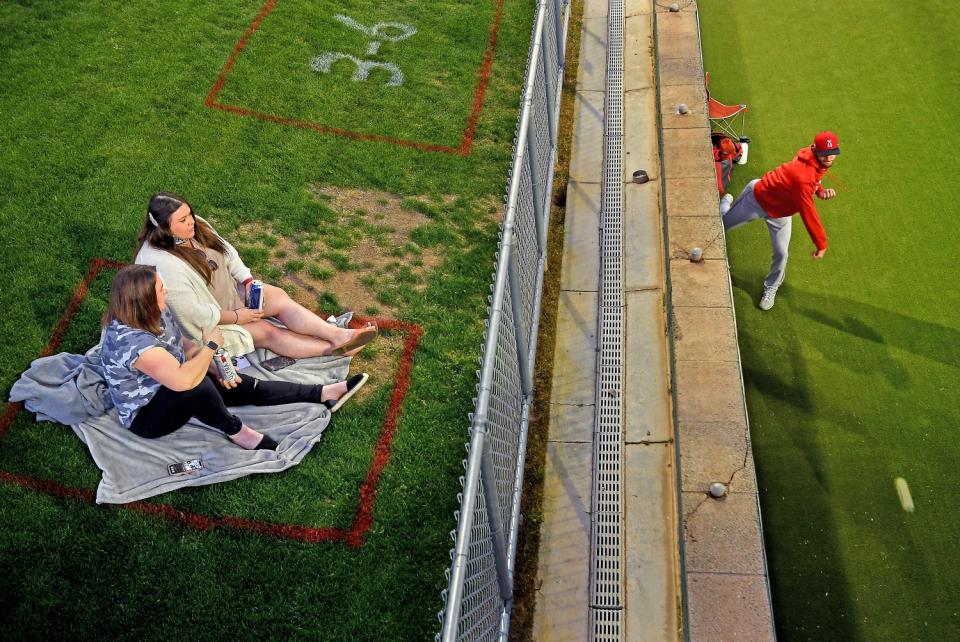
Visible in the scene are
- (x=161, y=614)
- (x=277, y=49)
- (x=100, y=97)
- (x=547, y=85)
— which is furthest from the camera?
(x=277, y=49)

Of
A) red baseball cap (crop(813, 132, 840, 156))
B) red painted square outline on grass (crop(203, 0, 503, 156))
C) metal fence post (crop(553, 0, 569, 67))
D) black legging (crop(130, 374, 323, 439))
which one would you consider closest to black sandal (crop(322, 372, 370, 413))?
black legging (crop(130, 374, 323, 439))

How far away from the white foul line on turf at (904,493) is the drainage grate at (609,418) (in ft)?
7.56

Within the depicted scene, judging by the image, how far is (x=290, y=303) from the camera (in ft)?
24.0

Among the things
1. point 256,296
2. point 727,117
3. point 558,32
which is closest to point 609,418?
point 256,296

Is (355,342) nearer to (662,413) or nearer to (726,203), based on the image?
(662,413)

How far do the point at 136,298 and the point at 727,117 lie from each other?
295 inches

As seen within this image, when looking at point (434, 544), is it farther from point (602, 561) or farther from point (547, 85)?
point (547, 85)

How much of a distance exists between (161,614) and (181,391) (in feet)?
5.07

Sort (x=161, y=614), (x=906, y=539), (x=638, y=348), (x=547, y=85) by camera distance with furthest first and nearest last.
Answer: (x=547, y=85)
(x=638, y=348)
(x=906, y=539)
(x=161, y=614)

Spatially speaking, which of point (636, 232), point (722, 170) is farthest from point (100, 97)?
point (722, 170)

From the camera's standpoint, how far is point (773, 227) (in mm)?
8492

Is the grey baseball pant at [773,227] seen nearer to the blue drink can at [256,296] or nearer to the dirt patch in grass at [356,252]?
the dirt patch in grass at [356,252]

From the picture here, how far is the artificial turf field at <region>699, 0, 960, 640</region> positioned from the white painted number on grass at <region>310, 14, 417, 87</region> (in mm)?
4225

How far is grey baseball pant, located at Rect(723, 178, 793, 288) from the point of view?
27.6 ft
